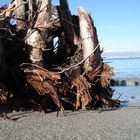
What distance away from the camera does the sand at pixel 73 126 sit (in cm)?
302

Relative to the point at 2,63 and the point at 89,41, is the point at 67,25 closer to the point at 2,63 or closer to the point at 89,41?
the point at 89,41

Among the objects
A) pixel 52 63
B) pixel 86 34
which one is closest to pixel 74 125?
pixel 52 63

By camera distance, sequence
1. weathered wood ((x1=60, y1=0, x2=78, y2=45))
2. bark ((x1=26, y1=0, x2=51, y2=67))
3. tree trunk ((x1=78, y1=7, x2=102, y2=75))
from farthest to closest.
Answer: weathered wood ((x1=60, y1=0, x2=78, y2=45))
tree trunk ((x1=78, y1=7, x2=102, y2=75))
bark ((x1=26, y1=0, x2=51, y2=67))

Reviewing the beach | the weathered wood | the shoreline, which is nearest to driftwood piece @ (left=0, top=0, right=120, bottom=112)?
the weathered wood

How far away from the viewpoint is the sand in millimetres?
3018

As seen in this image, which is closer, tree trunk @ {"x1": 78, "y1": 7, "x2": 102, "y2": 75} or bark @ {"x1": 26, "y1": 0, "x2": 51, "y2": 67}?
bark @ {"x1": 26, "y1": 0, "x2": 51, "y2": 67}

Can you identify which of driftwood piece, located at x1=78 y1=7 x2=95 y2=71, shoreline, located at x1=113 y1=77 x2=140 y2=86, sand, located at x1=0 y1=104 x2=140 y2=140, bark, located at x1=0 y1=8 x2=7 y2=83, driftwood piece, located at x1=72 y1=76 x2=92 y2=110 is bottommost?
shoreline, located at x1=113 y1=77 x2=140 y2=86

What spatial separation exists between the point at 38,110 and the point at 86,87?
53 centimetres

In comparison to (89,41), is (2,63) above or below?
below

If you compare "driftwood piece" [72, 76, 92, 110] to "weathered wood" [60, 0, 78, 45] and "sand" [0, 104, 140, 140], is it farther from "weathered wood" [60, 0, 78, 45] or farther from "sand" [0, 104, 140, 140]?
"weathered wood" [60, 0, 78, 45]

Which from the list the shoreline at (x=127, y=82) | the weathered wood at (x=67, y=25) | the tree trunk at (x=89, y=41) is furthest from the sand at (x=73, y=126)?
the shoreline at (x=127, y=82)

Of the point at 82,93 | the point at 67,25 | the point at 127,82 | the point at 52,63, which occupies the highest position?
the point at 67,25

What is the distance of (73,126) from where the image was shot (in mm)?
3363

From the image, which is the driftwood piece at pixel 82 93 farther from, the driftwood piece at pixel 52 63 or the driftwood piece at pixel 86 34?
the driftwood piece at pixel 86 34
